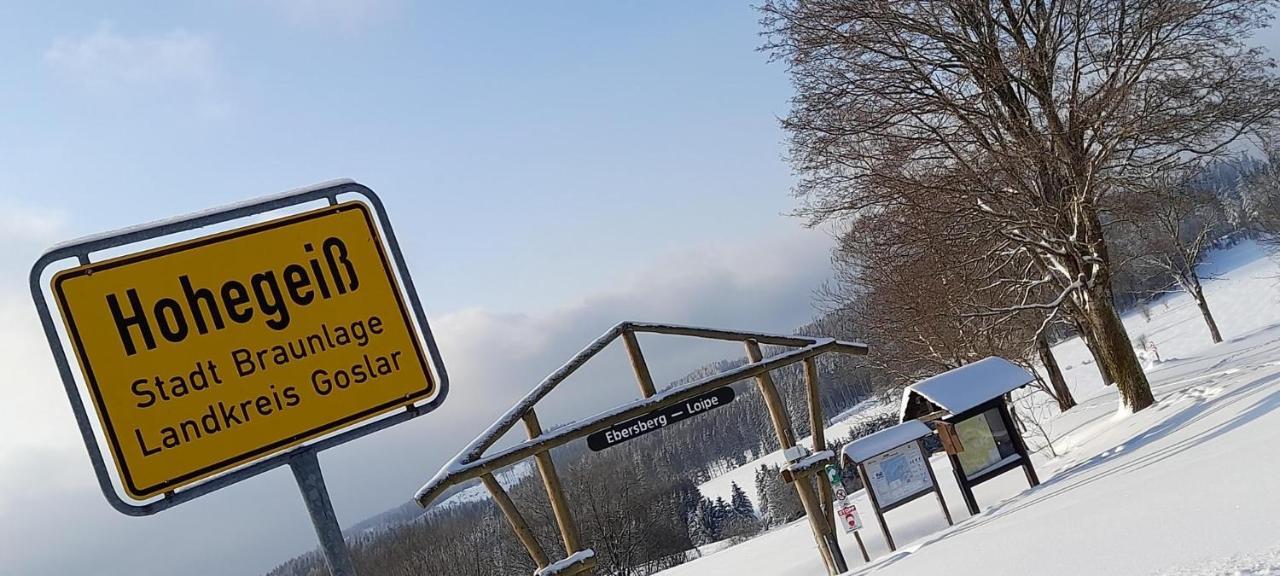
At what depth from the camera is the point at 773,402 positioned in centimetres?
1259

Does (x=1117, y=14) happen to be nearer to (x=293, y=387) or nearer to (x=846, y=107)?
(x=846, y=107)

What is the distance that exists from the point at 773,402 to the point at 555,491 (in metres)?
3.76

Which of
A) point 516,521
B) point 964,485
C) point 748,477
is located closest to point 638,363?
point 516,521

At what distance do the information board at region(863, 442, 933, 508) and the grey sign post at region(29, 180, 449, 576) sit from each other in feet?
41.2

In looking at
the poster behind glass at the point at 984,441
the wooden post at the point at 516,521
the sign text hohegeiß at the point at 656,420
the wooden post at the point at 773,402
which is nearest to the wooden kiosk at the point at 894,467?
the poster behind glass at the point at 984,441

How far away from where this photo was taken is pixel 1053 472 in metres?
13.8

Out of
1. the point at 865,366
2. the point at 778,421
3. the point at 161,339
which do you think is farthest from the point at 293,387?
the point at 865,366

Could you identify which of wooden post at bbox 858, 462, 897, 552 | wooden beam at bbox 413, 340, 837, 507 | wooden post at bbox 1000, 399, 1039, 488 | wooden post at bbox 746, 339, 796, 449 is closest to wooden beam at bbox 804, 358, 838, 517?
wooden post at bbox 746, 339, 796, 449

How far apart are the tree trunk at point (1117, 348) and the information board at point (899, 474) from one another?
4176 millimetres

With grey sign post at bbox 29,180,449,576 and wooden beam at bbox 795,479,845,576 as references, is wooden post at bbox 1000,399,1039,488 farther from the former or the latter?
grey sign post at bbox 29,180,449,576

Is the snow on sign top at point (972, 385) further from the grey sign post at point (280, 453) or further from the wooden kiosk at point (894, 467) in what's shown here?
the grey sign post at point (280, 453)

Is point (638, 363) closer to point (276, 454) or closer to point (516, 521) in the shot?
point (516, 521)

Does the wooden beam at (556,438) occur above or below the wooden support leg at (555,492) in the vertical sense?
above

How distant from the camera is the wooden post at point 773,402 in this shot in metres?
12.0
